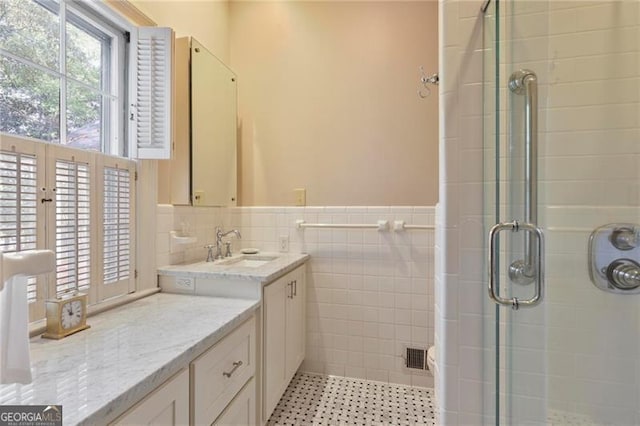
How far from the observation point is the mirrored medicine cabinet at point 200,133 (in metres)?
1.94

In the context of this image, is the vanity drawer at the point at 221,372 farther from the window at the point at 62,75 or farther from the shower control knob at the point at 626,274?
the shower control knob at the point at 626,274

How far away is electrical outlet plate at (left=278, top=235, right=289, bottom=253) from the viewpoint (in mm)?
2500

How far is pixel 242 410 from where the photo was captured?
4.83 ft

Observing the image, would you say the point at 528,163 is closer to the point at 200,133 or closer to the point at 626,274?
the point at 626,274

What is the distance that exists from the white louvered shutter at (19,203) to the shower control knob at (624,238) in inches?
77.5

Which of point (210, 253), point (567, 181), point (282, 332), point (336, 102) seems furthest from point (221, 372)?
point (336, 102)

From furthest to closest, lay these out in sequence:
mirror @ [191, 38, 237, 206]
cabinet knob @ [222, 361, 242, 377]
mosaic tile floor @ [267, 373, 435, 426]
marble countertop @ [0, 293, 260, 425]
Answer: mirror @ [191, 38, 237, 206] < mosaic tile floor @ [267, 373, 435, 426] < cabinet knob @ [222, 361, 242, 377] < marble countertop @ [0, 293, 260, 425]

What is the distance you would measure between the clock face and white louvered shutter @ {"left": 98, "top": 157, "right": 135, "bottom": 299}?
0.82 ft

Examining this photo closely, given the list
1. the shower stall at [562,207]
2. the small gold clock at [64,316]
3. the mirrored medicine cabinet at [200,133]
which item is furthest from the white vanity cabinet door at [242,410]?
the mirrored medicine cabinet at [200,133]

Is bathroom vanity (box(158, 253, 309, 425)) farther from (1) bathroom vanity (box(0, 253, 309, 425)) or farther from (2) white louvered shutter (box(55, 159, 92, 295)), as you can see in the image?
(2) white louvered shutter (box(55, 159, 92, 295))

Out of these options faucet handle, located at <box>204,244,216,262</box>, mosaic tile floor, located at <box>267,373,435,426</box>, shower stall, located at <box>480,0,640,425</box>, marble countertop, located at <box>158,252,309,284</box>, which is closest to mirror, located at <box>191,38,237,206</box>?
faucet handle, located at <box>204,244,216,262</box>

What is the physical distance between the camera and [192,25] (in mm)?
2137

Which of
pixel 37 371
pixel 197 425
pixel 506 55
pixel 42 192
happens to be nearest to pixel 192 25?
pixel 42 192

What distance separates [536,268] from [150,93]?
184 cm
